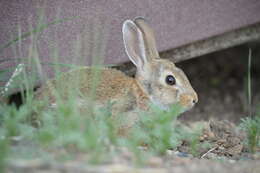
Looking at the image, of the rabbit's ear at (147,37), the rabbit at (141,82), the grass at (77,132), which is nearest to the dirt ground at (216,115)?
the grass at (77,132)

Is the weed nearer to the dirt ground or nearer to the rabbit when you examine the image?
the dirt ground

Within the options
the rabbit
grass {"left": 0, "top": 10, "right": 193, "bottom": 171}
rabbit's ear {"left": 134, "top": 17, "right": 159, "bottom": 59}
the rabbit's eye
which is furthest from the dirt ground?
rabbit's ear {"left": 134, "top": 17, "right": 159, "bottom": 59}

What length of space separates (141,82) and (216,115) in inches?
83.7

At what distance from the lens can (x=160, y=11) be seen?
5.25 m

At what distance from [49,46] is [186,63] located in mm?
3769

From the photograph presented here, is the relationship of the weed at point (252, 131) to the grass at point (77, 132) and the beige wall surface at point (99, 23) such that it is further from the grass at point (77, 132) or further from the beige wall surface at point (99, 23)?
the beige wall surface at point (99, 23)

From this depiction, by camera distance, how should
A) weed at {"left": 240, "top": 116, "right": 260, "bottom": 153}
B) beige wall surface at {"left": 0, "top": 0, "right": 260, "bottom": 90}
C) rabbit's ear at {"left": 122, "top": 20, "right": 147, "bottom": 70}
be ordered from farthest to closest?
1. rabbit's ear at {"left": 122, "top": 20, "right": 147, "bottom": 70}
2. beige wall surface at {"left": 0, "top": 0, "right": 260, "bottom": 90}
3. weed at {"left": 240, "top": 116, "right": 260, "bottom": 153}

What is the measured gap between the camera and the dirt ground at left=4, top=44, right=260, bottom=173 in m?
2.56

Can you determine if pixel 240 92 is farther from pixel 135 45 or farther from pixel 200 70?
pixel 135 45

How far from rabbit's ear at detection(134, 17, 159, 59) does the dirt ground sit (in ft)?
3.79

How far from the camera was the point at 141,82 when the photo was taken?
15.8 feet

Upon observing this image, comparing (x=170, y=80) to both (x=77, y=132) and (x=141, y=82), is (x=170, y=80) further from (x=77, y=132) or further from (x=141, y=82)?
(x=77, y=132)

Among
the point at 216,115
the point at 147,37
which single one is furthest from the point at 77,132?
the point at 216,115

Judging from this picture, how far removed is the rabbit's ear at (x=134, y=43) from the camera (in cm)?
463
